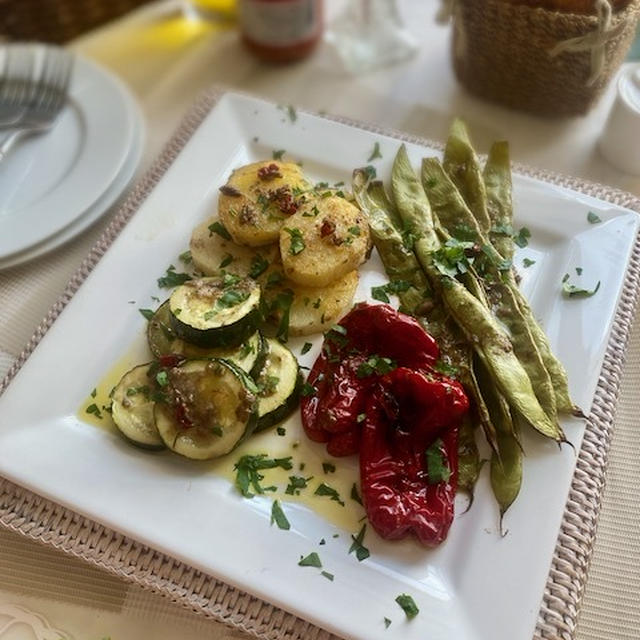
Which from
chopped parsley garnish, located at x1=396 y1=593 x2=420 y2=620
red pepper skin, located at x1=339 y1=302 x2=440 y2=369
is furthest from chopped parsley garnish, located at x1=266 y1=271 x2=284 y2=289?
chopped parsley garnish, located at x1=396 y1=593 x2=420 y2=620

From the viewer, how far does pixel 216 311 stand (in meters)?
1.68

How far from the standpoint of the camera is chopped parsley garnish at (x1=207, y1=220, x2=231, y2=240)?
1.96 m

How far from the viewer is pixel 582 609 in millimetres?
1611

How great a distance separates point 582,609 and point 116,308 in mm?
1367

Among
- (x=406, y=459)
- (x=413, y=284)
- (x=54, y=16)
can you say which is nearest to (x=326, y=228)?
(x=413, y=284)

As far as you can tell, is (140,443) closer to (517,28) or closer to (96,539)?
(96,539)

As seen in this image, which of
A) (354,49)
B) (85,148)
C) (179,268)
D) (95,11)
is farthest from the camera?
(95,11)

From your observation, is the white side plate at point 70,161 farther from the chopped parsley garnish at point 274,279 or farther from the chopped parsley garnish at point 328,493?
the chopped parsley garnish at point 328,493

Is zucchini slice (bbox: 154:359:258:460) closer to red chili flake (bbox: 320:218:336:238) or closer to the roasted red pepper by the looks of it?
the roasted red pepper

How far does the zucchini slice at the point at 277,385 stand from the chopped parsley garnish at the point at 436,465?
34 cm

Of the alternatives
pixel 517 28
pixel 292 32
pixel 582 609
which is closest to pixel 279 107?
pixel 292 32

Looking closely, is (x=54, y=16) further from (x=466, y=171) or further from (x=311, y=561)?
(x=311, y=561)

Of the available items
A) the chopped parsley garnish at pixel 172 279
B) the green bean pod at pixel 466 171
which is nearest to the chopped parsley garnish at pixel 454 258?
the green bean pod at pixel 466 171

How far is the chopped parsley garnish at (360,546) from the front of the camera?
4.91 ft
